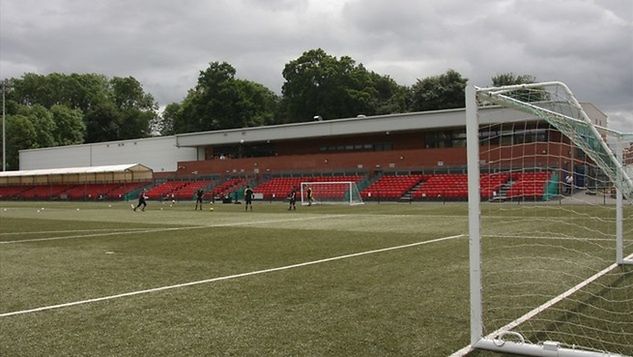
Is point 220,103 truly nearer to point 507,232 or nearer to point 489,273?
point 507,232

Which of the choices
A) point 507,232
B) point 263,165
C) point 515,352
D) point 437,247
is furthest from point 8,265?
point 263,165

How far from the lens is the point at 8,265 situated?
1180 cm

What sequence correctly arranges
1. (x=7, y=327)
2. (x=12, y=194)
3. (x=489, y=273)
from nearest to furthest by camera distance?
1. (x=7, y=327)
2. (x=489, y=273)
3. (x=12, y=194)

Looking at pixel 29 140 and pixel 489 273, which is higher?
pixel 29 140

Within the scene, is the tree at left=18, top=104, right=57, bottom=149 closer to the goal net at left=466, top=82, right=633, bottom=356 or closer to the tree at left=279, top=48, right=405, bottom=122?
the tree at left=279, top=48, right=405, bottom=122

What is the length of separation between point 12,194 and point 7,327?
79759 millimetres

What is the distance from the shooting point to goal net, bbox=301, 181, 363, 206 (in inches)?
1722

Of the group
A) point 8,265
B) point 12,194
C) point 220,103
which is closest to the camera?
point 8,265

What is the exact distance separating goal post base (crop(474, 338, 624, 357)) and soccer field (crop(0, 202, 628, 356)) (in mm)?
265

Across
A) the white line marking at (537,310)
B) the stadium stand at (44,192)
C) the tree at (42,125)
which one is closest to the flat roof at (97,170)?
the stadium stand at (44,192)

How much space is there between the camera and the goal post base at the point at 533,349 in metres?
4.79

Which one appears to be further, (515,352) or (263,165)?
(263,165)

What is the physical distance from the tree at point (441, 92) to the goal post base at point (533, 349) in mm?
64620

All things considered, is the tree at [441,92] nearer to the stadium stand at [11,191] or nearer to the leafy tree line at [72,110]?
the stadium stand at [11,191]
